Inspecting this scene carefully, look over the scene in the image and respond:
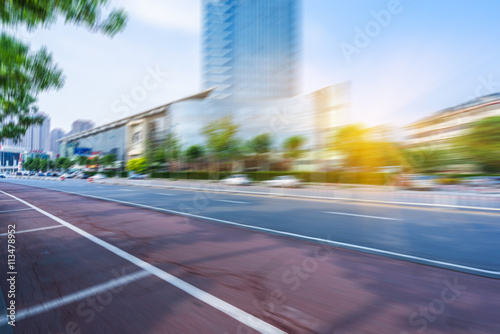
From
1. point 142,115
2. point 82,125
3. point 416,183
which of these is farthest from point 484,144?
point 82,125

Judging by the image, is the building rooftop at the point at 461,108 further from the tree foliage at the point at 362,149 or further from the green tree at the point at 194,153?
the green tree at the point at 194,153

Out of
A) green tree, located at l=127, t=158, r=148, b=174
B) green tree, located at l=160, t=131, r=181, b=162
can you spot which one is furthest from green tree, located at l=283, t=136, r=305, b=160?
green tree, located at l=127, t=158, r=148, b=174

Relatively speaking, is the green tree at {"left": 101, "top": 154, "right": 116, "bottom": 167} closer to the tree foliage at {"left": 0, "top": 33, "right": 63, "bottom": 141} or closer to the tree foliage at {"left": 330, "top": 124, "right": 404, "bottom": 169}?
the tree foliage at {"left": 330, "top": 124, "right": 404, "bottom": 169}

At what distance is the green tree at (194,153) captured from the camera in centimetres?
4547

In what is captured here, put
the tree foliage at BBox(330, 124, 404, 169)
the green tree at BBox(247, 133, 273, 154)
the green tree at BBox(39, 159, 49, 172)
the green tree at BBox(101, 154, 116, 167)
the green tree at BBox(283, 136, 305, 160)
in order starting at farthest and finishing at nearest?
the green tree at BBox(39, 159, 49, 172), the green tree at BBox(101, 154, 116, 167), the green tree at BBox(247, 133, 273, 154), the green tree at BBox(283, 136, 305, 160), the tree foliage at BBox(330, 124, 404, 169)

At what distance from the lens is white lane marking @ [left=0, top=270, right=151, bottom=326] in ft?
9.31

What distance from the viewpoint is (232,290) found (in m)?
3.33

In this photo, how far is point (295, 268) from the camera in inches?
163

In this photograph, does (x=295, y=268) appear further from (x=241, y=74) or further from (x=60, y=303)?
(x=241, y=74)

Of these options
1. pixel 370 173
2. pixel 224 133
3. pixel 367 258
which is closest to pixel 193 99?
pixel 224 133
